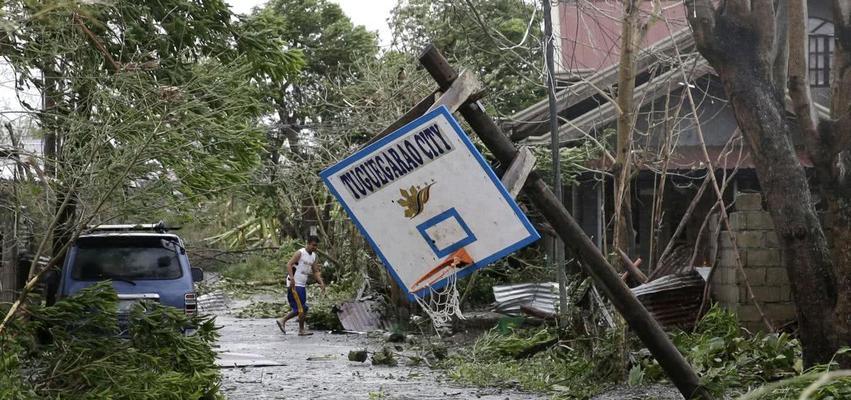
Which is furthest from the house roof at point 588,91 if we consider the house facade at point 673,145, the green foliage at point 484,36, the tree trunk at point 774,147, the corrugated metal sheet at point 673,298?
the tree trunk at point 774,147

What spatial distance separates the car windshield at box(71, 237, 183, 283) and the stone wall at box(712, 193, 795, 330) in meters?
6.80

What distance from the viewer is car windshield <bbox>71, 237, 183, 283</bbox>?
1441 cm

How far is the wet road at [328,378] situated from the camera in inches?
477

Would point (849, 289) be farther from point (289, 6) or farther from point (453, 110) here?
point (289, 6)

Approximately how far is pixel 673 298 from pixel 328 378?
14.2 ft

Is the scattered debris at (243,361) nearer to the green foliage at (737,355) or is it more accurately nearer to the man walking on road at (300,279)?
the man walking on road at (300,279)

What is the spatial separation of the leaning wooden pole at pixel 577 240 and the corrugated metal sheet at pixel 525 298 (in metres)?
→ 9.33

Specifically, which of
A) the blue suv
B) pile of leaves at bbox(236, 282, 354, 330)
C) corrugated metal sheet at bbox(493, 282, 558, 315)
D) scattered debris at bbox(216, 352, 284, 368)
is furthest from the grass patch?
the blue suv

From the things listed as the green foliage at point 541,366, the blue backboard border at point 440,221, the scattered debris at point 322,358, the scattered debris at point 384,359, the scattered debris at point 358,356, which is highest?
the blue backboard border at point 440,221

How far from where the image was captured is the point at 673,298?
14414 mm

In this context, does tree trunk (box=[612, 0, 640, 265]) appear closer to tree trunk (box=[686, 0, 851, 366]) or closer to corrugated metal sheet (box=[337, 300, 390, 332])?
tree trunk (box=[686, 0, 851, 366])

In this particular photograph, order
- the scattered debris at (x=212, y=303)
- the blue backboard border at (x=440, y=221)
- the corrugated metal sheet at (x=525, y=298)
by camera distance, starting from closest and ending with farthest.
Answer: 1. the blue backboard border at (x=440, y=221)
2. the corrugated metal sheet at (x=525, y=298)
3. the scattered debris at (x=212, y=303)

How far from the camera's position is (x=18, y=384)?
8.27m

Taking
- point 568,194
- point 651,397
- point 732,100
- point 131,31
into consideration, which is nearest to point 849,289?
point 732,100
